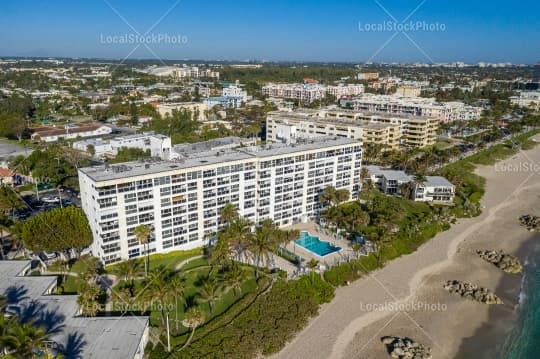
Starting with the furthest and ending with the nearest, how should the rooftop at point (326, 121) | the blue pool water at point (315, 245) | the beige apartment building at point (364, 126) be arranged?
the rooftop at point (326, 121) < the beige apartment building at point (364, 126) < the blue pool water at point (315, 245)

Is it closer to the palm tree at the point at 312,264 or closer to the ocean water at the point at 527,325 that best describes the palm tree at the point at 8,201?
the palm tree at the point at 312,264

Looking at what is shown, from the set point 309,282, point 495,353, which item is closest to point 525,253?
point 495,353

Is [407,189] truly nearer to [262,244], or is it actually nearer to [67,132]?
[262,244]

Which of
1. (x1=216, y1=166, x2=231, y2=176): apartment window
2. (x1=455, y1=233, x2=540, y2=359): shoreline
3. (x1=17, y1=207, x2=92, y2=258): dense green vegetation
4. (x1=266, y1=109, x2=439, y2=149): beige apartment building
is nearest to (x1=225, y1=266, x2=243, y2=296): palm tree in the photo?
(x1=216, y1=166, x2=231, y2=176): apartment window

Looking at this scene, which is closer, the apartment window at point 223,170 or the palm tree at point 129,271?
the palm tree at point 129,271

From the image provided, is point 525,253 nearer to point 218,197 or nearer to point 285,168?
point 285,168

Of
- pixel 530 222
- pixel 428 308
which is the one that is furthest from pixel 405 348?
pixel 530 222

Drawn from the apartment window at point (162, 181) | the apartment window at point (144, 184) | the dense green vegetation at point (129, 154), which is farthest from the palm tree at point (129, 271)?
the dense green vegetation at point (129, 154)
